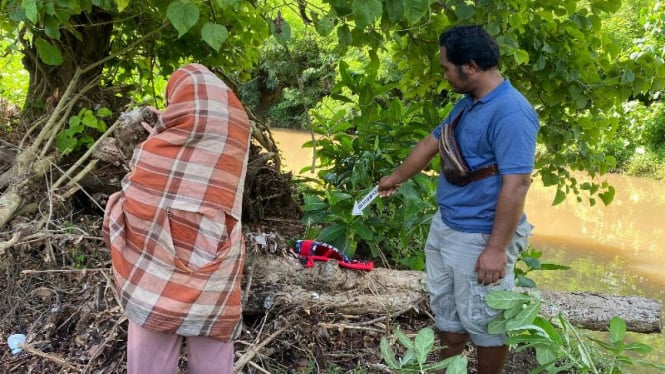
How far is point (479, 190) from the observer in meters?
1.84

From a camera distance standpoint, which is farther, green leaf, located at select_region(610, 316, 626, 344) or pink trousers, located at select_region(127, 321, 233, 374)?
green leaf, located at select_region(610, 316, 626, 344)

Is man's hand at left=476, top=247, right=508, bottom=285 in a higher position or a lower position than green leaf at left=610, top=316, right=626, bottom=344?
higher

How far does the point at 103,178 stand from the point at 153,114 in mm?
1545

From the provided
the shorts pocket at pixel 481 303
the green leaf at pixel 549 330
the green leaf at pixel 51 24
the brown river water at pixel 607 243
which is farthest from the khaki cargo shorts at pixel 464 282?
the brown river water at pixel 607 243

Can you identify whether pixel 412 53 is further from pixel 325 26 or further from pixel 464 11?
pixel 325 26

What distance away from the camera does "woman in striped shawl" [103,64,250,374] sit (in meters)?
1.50

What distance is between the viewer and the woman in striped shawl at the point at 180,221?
1.50 m

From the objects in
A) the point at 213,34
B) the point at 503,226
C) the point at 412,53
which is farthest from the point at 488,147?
the point at 412,53

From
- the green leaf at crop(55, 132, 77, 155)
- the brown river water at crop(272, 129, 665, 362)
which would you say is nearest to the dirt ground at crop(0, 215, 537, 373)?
the green leaf at crop(55, 132, 77, 155)

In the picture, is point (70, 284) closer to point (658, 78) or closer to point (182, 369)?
point (182, 369)

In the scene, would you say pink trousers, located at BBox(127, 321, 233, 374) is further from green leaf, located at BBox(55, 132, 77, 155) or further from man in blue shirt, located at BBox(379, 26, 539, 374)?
green leaf, located at BBox(55, 132, 77, 155)

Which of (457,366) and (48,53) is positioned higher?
(48,53)

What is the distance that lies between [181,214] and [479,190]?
3.35 feet

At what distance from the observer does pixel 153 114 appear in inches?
73.4
